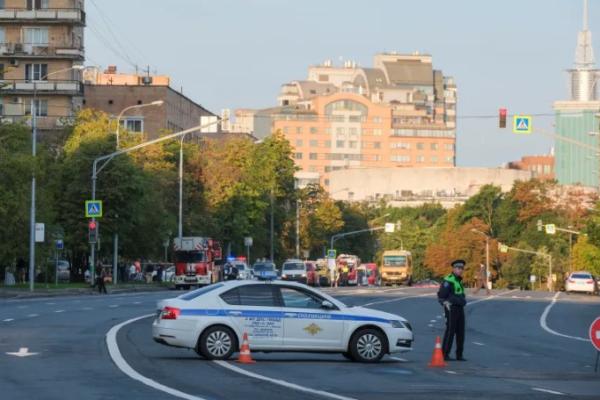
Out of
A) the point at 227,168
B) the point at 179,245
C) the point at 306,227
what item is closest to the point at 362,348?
the point at 179,245

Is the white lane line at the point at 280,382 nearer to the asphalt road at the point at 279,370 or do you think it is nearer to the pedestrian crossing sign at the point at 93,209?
the asphalt road at the point at 279,370

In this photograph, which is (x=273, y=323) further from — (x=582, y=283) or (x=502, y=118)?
(x=582, y=283)

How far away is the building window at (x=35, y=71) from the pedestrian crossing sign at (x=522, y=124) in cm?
5400

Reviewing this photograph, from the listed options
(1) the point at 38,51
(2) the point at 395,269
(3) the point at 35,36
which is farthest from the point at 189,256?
(2) the point at 395,269

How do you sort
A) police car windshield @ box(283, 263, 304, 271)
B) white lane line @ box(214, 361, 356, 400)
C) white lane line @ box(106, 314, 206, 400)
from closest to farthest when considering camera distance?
white lane line @ box(106, 314, 206, 400)
white lane line @ box(214, 361, 356, 400)
police car windshield @ box(283, 263, 304, 271)

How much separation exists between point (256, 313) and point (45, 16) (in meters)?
80.5

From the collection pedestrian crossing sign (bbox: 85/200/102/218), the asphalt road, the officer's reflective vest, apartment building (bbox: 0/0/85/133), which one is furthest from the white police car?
apartment building (bbox: 0/0/85/133)

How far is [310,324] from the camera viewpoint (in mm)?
25094

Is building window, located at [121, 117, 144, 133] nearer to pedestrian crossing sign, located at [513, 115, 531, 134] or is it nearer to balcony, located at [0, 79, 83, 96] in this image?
balcony, located at [0, 79, 83, 96]

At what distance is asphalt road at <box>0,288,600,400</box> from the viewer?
19188mm

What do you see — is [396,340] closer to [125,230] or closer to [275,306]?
[275,306]

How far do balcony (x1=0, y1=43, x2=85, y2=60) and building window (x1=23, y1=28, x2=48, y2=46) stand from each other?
1.10 feet

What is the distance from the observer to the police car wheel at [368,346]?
2533 centimetres

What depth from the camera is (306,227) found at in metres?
136
